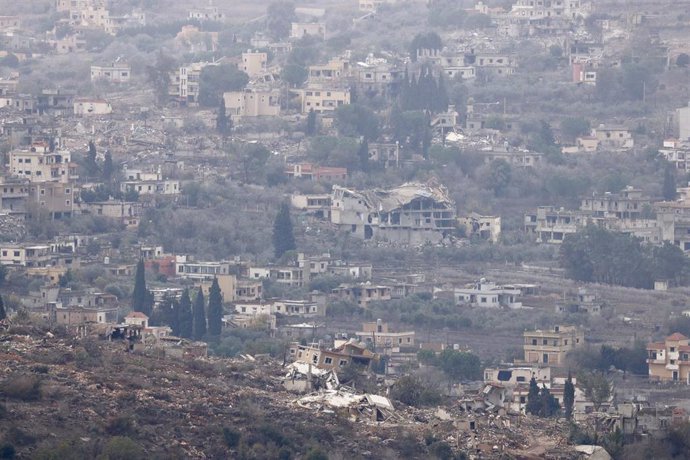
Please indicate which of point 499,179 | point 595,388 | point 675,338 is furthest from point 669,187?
point 595,388

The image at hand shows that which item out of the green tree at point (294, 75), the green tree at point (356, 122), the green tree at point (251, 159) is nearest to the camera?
the green tree at point (251, 159)

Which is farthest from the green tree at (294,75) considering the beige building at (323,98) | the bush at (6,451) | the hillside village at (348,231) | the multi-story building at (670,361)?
the bush at (6,451)

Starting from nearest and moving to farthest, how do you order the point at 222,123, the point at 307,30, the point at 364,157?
1. the point at 364,157
2. the point at 222,123
3. the point at 307,30

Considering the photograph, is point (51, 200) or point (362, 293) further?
point (51, 200)

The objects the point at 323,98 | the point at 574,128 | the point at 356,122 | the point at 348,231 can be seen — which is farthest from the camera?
the point at 323,98

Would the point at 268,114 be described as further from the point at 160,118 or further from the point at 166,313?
the point at 166,313

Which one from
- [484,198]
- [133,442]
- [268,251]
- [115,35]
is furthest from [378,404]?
[115,35]

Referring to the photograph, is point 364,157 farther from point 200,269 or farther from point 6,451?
point 6,451

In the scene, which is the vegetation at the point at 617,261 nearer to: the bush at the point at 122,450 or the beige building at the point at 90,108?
the beige building at the point at 90,108
